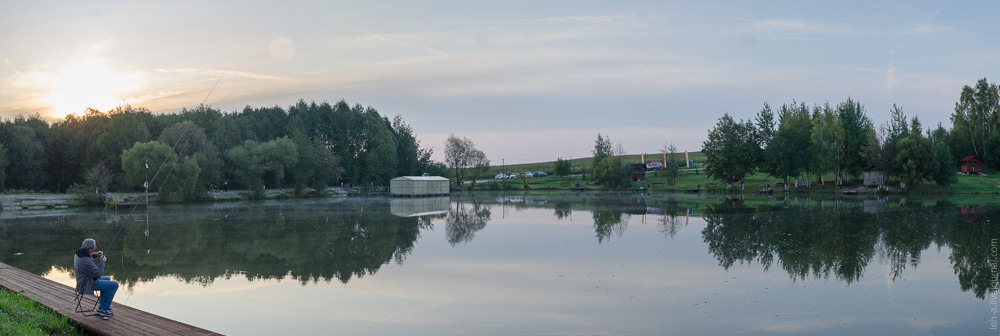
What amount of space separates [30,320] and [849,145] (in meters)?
66.9

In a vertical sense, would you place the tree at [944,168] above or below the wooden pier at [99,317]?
above

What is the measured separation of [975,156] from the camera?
69.8m

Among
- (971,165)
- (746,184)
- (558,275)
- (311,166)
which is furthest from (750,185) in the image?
(558,275)

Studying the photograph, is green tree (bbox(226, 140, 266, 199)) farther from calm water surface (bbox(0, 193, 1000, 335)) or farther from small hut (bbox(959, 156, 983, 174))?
small hut (bbox(959, 156, 983, 174))

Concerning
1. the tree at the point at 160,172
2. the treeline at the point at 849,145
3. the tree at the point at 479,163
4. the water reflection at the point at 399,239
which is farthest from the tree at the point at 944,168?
the tree at the point at 160,172

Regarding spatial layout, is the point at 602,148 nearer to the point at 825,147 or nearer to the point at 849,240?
the point at 825,147

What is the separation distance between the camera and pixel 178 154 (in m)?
58.1

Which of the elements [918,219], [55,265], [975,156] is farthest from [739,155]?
[55,265]

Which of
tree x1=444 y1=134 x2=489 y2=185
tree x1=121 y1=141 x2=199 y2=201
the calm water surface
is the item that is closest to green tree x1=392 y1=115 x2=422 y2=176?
tree x1=444 y1=134 x2=489 y2=185

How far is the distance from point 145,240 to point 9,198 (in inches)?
1139

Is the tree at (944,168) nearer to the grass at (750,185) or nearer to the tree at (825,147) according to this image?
the grass at (750,185)

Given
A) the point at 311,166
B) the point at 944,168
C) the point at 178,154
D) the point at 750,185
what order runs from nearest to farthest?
1. the point at 944,168
2. the point at 178,154
3. the point at 311,166
4. the point at 750,185

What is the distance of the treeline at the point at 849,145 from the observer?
184 ft

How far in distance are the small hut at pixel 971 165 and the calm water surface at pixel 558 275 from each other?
149 ft
